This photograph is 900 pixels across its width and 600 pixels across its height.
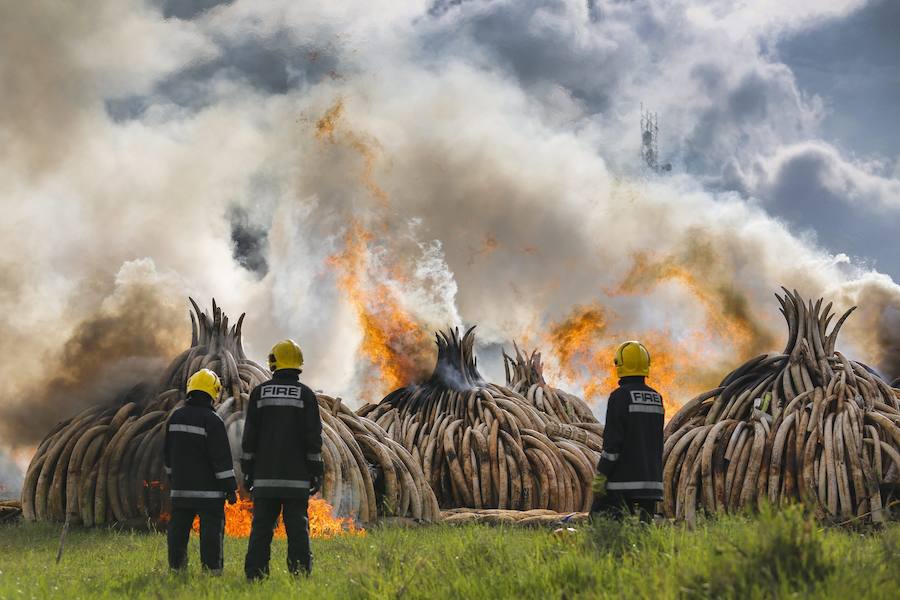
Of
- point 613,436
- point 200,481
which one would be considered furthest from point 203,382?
point 613,436

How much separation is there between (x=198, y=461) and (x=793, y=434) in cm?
966

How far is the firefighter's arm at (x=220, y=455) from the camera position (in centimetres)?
979

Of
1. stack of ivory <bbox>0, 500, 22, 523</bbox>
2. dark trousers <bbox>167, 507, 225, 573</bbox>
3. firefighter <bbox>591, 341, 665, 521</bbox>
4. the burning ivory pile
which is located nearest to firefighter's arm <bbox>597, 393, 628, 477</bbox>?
firefighter <bbox>591, 341, 665, 521</bbox>

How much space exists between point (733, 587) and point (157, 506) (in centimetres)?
1162

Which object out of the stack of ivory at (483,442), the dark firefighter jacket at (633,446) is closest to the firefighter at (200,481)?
the dark firefighter jacket at (633,446)

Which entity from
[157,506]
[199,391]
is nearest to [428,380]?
[157,506]

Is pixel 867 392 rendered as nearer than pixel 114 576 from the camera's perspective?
No

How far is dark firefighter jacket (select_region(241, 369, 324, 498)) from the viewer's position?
29.9 ft

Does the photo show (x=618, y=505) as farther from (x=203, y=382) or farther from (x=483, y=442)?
(x=483, y=442)

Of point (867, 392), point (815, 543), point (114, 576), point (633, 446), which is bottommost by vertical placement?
point (114, 576)

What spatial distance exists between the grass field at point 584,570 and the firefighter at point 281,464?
0.95 ft

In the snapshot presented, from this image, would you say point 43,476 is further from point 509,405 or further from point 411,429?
point 509,405

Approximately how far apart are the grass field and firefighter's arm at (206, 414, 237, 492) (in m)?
0.92

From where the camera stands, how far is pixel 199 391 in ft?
33.4
